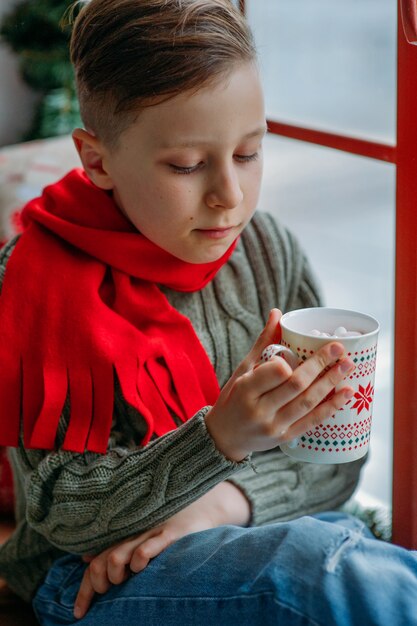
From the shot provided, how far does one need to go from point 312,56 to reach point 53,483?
151 cm

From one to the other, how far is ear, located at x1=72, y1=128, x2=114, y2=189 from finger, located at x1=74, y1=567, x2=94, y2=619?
0.53 m

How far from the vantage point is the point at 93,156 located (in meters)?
1.19

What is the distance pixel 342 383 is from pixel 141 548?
1.25 ft

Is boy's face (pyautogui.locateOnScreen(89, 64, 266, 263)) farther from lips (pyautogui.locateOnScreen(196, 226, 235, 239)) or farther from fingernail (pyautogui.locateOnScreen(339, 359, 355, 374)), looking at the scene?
fingernail (pyautogui.locateOnScreen(339, 359, 355, 374))

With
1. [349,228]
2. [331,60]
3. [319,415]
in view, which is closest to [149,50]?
[319,415]

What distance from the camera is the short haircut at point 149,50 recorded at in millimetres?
1046

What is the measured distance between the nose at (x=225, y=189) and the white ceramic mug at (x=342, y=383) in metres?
0.17

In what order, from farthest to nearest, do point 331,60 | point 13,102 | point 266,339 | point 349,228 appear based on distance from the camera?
point 349,228 < point 331,60 < point 13,102 < point 266,339

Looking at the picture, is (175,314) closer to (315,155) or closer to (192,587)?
(192,587)

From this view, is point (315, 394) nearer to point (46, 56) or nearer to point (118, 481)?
point (118, 481)

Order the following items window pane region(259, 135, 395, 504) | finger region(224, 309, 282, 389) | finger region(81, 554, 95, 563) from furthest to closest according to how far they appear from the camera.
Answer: window pane region(259, 135, 395, 504) < finger region(81, 554, 95, 563) < finger region(224, 309, 282, 389)

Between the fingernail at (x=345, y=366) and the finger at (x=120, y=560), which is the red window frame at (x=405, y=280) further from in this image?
the finger at (x=120, y=560)

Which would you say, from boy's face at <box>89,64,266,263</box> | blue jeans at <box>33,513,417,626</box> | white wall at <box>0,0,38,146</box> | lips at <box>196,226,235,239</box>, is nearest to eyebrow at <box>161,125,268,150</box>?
boy's face at <box>89,64,266,263</box>

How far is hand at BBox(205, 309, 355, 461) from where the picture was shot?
89 cm
